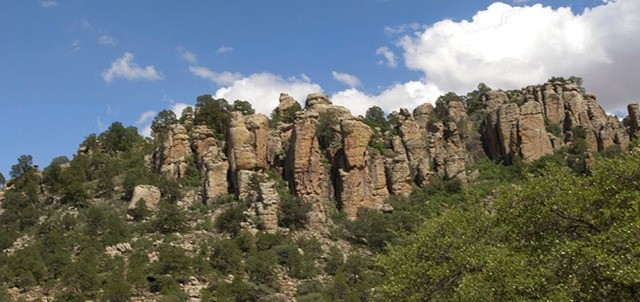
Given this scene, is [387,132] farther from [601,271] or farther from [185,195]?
[601,271]

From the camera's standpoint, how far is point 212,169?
181 ft

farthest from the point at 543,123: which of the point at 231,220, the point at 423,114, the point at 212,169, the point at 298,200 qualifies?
the point at 231,220

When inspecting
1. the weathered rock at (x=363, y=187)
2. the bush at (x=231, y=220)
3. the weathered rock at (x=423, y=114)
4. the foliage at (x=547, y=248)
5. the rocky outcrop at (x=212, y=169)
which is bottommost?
the foliage at (x=547, y=248)

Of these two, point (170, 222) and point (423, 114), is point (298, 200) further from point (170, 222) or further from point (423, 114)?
point (423, 114)

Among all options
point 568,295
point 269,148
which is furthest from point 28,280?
point 568,295

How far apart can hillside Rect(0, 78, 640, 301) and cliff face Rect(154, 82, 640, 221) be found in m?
0.16

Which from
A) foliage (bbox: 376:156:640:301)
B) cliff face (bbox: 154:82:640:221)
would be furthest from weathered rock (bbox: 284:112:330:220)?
foliage (bbox: 376:156:640:301)

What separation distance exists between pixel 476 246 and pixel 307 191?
37289 mm

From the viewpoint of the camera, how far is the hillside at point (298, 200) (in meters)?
20.5

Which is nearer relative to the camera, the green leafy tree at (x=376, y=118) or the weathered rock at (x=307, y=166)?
the weathered rock at (x=307, y=166)

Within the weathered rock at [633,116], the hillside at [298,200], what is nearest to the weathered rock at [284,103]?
the hillside at [298,200]

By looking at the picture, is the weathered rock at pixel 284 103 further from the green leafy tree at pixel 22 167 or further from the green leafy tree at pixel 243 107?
the green leafy tree at pixel 22 167

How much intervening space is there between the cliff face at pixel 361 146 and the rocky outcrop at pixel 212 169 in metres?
0.09

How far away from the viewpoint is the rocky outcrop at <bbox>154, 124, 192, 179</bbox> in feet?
194
